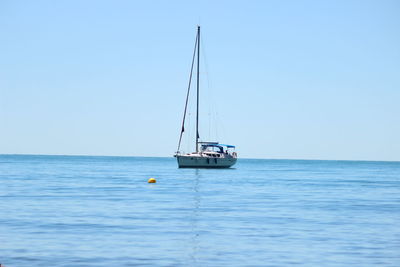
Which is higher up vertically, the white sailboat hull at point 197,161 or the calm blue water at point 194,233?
the white sailboat hull at point 197,161

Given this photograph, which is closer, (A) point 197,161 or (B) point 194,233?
(B) point 194,233

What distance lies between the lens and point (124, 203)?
44.7 m

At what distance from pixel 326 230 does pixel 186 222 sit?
25.5 ft

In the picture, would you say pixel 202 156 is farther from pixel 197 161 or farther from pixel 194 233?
pixel 194 233

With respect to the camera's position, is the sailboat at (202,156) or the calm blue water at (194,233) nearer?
the calm blue water at (194,233)

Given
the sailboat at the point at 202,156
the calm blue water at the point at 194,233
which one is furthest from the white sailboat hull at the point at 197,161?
the calm blue water at the point at 194,233

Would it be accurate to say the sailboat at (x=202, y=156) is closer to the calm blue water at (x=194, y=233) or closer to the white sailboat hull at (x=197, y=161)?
the white sailboat hull at (x=197, y=161)

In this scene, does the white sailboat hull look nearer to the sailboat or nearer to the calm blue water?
the sailboat

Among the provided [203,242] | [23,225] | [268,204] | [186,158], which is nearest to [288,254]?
[203,242]

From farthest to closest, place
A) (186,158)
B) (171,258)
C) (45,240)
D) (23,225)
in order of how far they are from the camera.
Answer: (186,158) < (23,225) < (45,240) < (171,258)

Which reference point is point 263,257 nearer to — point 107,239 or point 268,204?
point 107,239

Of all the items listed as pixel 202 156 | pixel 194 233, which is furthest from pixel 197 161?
pixel 194 233

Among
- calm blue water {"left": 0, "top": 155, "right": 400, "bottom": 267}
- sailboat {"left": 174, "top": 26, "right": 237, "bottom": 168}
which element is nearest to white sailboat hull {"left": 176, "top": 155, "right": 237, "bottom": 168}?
sailboat {"left": 174, "top": 26, "right": 237, "bottom": 168}

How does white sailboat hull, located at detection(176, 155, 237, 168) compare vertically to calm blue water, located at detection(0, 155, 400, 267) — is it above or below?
above
